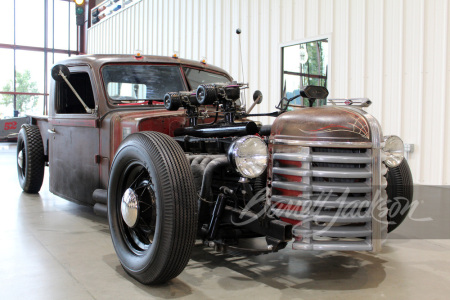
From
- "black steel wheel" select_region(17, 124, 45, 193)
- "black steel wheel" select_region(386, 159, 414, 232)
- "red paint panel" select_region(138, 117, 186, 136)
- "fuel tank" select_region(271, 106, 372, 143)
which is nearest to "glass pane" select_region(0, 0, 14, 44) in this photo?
"black steel wheel" select_region(17, 124, 45, 193)

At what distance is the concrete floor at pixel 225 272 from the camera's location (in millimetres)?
2355

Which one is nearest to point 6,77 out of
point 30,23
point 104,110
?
point 30,23

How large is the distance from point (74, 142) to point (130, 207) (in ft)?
5.65

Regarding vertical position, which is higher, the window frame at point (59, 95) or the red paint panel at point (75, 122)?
the window frame at point (59, 95)

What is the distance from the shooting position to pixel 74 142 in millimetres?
4082

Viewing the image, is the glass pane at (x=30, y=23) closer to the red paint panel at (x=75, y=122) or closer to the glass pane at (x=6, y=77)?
the glass pane at (x=6, y=77)

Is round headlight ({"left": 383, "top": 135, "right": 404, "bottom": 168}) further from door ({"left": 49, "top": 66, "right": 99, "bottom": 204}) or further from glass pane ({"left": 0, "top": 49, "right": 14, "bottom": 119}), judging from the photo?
glass pane ({"left": 0, "top": 49, "right": 14, "bottom": 119})

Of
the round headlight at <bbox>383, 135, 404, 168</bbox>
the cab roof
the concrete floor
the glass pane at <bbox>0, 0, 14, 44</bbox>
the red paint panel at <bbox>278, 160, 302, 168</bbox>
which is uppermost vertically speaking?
the glass pane at <bbox>0, 0, 14, 44</bbox>

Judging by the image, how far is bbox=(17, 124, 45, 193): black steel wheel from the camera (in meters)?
5.11

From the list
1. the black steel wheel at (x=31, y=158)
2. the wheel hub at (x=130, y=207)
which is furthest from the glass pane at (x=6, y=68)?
the wheel hub at (x=130, y=207)

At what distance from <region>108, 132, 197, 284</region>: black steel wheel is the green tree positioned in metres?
17.1

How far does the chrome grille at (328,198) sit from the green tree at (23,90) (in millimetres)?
18005

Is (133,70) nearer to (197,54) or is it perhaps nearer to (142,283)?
(142,283)

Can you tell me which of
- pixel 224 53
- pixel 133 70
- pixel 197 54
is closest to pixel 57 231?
pixel 133 70
